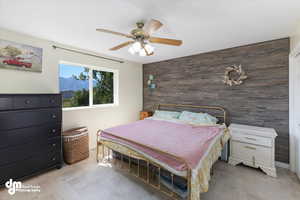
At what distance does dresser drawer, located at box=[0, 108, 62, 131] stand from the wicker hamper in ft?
1.48

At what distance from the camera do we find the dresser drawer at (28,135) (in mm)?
1998

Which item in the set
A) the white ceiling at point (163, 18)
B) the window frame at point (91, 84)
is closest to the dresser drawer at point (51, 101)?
the window frame at point (91, 84)

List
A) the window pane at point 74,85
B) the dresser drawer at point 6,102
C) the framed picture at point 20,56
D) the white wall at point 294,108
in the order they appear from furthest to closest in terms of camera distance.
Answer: the window pane at point 74,85, the white wall at point 294,108, the framed picture at point 20,56, the dresser drawer at point 6,102

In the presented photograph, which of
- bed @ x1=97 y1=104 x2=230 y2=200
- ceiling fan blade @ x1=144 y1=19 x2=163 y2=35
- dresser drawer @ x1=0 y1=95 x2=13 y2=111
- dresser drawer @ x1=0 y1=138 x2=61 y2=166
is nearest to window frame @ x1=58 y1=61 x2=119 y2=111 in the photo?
dresser drawer @ x1=0 y1=138 x2=61 y2=166

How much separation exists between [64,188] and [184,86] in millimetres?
3482

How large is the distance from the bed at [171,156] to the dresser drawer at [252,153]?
0.96ft

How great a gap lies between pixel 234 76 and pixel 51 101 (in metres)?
3.89

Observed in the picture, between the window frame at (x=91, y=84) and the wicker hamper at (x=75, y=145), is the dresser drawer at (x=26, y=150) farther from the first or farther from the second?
the window frame at (x=91, y=84)

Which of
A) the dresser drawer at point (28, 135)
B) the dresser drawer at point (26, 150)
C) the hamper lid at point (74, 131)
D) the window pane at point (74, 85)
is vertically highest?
the window pane at point (74, 85)

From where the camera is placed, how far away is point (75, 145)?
276 centimetres

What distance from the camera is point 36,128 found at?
7.45 ft

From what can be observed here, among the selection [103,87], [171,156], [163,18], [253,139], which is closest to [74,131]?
[103,87]

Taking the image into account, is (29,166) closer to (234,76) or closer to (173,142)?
(173,142)

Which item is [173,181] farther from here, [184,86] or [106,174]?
[184,86]
